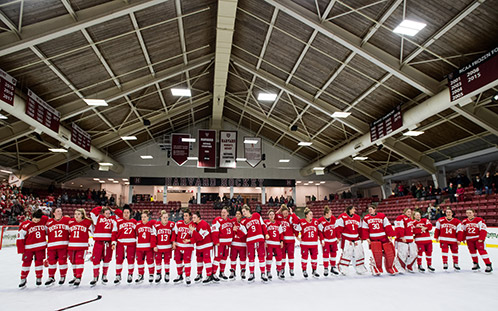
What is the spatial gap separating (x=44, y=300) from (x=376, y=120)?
746 inches

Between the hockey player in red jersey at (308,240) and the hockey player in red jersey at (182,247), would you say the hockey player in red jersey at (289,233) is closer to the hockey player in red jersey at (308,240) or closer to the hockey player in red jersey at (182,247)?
the hockey player in red jersey at (308,240)

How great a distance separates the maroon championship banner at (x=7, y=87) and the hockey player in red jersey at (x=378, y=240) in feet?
47.8

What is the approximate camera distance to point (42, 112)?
1549cm

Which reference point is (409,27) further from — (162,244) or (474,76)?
(162,244)

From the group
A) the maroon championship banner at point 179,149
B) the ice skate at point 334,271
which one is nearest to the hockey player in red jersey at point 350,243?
the ice skate at point 334,271

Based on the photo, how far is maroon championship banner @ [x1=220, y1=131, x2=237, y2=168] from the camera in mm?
21781

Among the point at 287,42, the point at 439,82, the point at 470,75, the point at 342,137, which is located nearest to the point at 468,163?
the point at 342,137

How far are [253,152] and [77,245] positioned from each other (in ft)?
55.5

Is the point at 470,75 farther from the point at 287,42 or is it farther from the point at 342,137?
the point at 342,137

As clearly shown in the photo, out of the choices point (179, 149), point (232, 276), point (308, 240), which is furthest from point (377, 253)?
point (179, 149)

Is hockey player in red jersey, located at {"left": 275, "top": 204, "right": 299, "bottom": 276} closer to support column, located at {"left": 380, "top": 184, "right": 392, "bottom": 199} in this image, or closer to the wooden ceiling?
the wooden ceiling

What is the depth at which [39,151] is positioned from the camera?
24.3m

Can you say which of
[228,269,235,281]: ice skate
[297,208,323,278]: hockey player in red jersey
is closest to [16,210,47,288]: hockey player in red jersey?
[228,269,235,281]: ice skate

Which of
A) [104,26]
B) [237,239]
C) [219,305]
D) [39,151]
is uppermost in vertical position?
[104,26]
